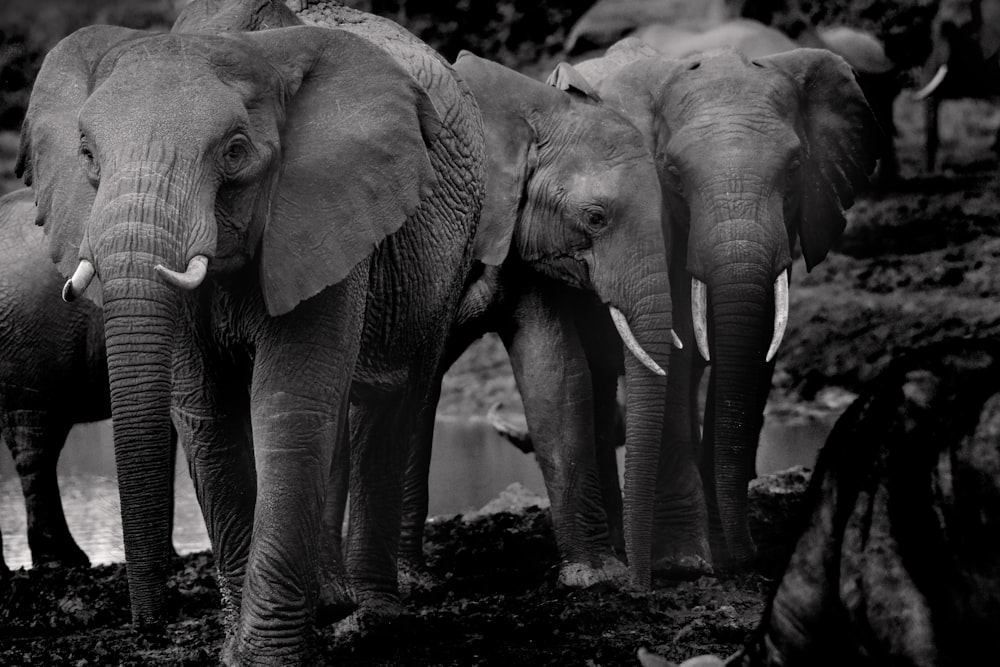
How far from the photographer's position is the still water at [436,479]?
9.17 meters

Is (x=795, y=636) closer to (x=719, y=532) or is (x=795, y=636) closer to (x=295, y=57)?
(x=295, y=57)

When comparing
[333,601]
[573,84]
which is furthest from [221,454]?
[573,84]

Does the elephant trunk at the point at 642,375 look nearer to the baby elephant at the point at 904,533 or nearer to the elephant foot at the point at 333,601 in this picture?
the elephant foot at the point at 333,601

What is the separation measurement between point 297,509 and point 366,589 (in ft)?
3.99

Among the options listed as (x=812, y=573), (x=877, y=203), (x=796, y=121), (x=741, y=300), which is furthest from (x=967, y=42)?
(x=812, y=573)

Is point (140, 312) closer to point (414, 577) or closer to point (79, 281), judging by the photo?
point (79, 281)

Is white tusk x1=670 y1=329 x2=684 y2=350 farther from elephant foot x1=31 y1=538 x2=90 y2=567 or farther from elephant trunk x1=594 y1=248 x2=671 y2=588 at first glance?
elephant foot x1=31 y1=538 x2=90 y2=567

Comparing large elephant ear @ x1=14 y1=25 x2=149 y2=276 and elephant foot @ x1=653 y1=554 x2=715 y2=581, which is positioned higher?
large elephant ear @ x1=14 y1=25 x2=149 y2=276

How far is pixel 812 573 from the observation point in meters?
2.40

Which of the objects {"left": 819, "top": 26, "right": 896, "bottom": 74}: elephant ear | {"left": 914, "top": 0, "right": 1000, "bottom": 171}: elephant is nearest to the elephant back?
Answer: {"left": 819, "top": 26, "right": 896, "bottom": 74}: elephant ear

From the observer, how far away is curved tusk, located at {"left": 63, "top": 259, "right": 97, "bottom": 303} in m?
3.95

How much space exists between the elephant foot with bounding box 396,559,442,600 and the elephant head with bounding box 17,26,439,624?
2112 mm

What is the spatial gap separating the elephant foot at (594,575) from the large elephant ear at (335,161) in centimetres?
194

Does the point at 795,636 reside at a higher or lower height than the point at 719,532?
higher
